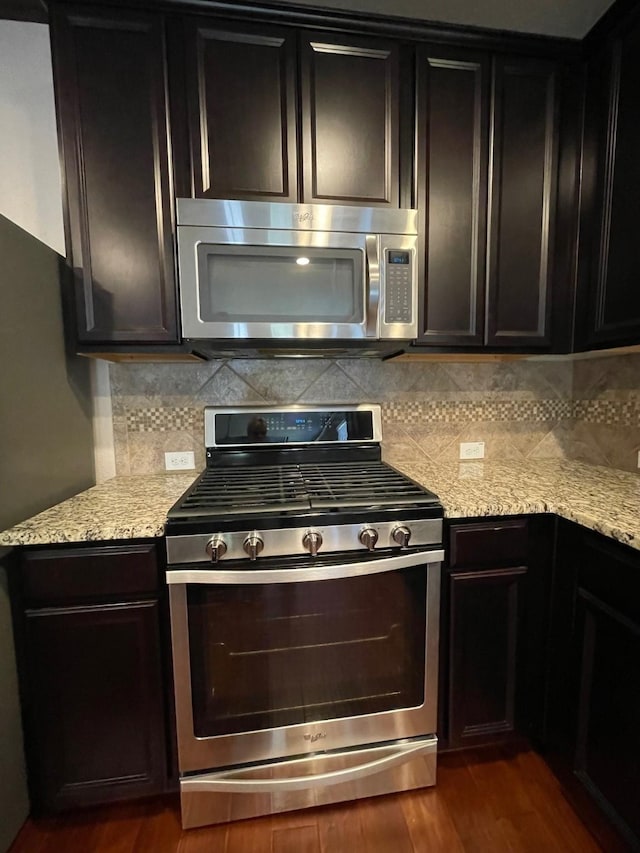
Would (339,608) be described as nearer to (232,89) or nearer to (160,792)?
(160,792)

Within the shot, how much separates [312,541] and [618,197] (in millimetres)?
1599

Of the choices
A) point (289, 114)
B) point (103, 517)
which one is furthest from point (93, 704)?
point (289, 114)

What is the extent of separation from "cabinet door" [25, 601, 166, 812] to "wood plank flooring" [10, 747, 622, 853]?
98 millimetres

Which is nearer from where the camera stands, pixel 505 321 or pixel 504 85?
pixel 504 85

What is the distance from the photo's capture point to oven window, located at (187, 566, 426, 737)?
3.59ft

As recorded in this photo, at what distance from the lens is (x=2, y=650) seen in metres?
1.01

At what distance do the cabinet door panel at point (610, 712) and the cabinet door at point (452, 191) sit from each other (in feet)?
3.28

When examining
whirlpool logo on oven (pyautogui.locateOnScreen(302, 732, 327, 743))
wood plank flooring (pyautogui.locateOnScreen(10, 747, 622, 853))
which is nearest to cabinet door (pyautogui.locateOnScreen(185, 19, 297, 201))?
whirlpool logo on oven (pyautogui.locateOnScreen(302, 732, 327, 743))

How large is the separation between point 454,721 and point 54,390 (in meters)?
1.76

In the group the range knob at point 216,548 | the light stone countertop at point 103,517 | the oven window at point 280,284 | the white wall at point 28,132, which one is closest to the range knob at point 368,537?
the range knob at point 216,548

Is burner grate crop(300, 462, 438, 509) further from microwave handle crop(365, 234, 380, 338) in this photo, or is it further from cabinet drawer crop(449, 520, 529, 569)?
microwave handle crop(365, 234, 380, 338)

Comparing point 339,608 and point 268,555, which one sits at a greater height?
point 268,555

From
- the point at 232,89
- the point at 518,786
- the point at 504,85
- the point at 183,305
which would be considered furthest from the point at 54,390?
the point at 518,786

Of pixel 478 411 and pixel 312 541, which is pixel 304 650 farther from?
pixel 478 411
